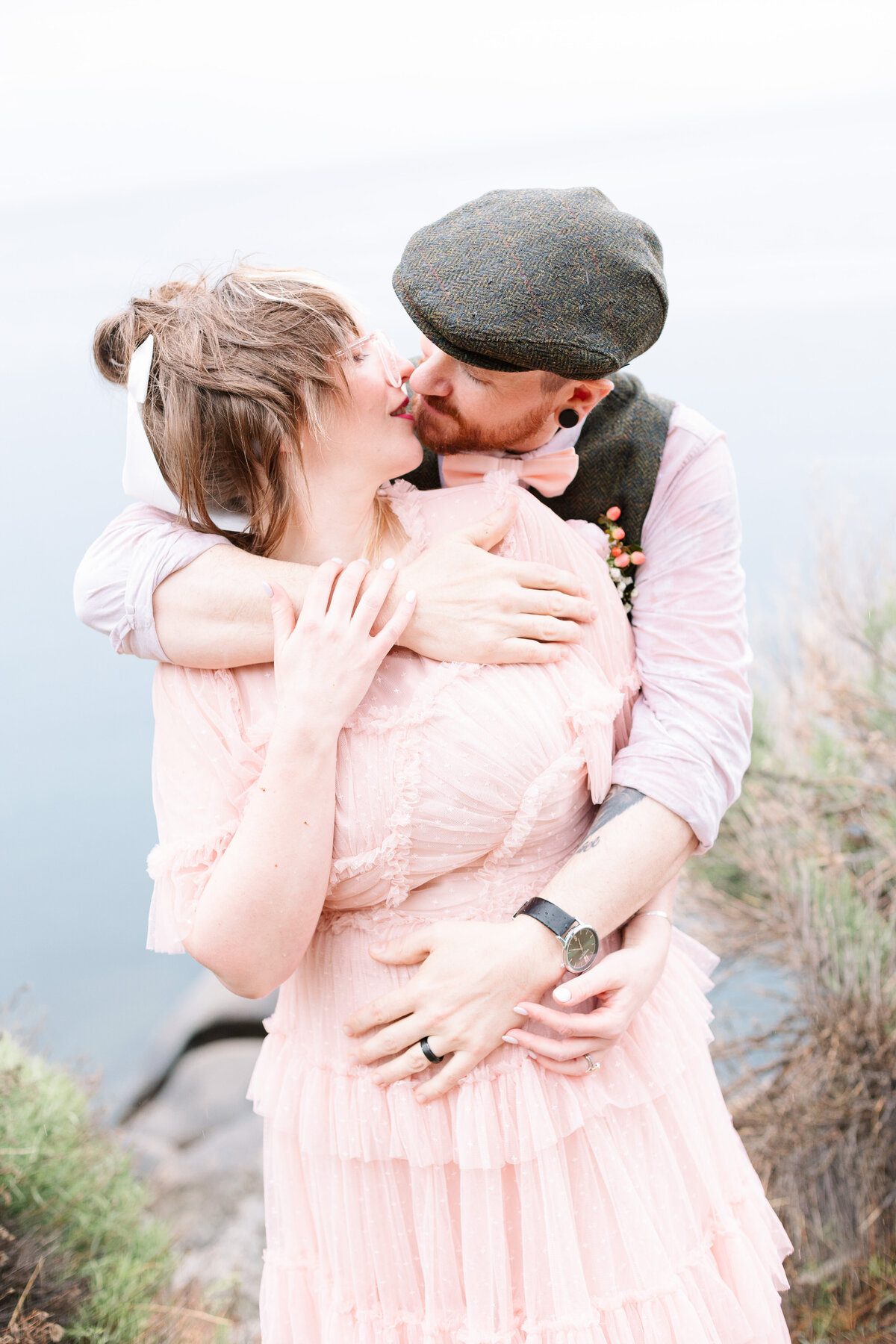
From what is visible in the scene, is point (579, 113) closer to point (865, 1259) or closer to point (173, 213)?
point (173, 213)

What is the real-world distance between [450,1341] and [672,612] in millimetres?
911

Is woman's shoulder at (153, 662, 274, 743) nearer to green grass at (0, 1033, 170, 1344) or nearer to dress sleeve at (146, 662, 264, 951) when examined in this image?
dress sleeve at (146, 662, 264, 951)

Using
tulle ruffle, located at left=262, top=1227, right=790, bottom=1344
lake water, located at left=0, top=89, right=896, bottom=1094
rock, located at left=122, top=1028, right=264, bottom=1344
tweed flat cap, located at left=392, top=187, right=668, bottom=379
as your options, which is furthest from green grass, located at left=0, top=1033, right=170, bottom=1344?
tweed flat cap, located at left=392, top=187, right=668, bottom=379

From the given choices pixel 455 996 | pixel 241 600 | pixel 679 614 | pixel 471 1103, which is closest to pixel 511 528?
pixel 679 614

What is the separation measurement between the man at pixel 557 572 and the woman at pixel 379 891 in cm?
4

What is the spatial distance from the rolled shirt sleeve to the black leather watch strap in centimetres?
19

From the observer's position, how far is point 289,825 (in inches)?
39.2

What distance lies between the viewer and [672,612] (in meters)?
1.28

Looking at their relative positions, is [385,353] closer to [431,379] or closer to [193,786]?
[431,379]

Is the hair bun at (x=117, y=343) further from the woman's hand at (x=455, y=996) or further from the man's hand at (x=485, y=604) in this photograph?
the woman's hand at (x=455, y=996)

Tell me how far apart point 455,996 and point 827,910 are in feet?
6.88

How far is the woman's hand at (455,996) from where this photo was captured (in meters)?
1.05

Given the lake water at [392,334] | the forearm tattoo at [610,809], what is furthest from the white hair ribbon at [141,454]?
the lake water at [392,334]

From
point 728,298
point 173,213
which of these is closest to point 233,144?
point 173,213
